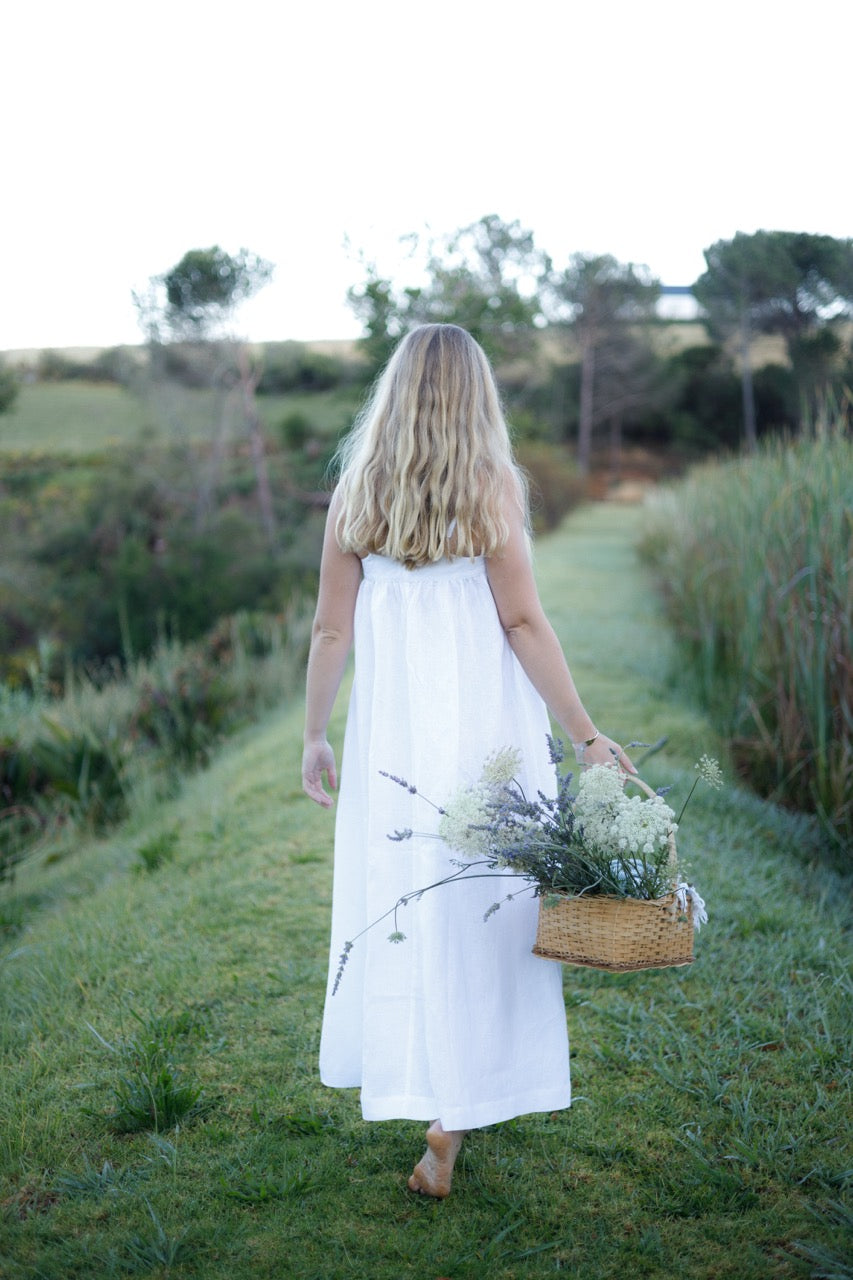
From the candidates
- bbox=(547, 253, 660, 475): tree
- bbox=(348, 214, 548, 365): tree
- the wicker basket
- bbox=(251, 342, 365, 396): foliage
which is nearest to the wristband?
the wicker basket

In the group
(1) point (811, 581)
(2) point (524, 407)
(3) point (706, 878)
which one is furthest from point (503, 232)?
(3) point (706, 878)

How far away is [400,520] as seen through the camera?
2.11 m

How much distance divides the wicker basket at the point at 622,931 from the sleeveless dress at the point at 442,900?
235 millimetres

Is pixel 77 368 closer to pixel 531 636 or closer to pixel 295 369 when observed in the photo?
pixel 295 369

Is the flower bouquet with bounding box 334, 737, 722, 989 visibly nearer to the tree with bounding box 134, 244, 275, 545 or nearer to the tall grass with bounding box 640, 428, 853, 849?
the tall grass with bounding box 640, 428, 853, 849

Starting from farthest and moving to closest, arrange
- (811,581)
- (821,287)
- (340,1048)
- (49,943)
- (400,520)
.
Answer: (821,287)
(811,581)
(49,943)
(340,1048)
(400,520)

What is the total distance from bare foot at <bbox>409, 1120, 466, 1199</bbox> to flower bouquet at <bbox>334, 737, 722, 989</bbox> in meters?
0.51

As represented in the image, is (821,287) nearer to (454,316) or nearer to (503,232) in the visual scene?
(454,316)

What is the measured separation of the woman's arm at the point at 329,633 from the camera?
2.27 m

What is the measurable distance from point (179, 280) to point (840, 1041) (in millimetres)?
22223

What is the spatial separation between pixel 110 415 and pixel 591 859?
28.0 m

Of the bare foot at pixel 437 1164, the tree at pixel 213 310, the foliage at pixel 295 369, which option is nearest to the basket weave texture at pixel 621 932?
the bare foot at pixel 437 1164

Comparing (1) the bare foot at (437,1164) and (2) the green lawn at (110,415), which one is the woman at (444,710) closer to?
(1) the bare foot at (437,1164)

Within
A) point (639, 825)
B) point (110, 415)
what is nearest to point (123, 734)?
point (639, 825)
